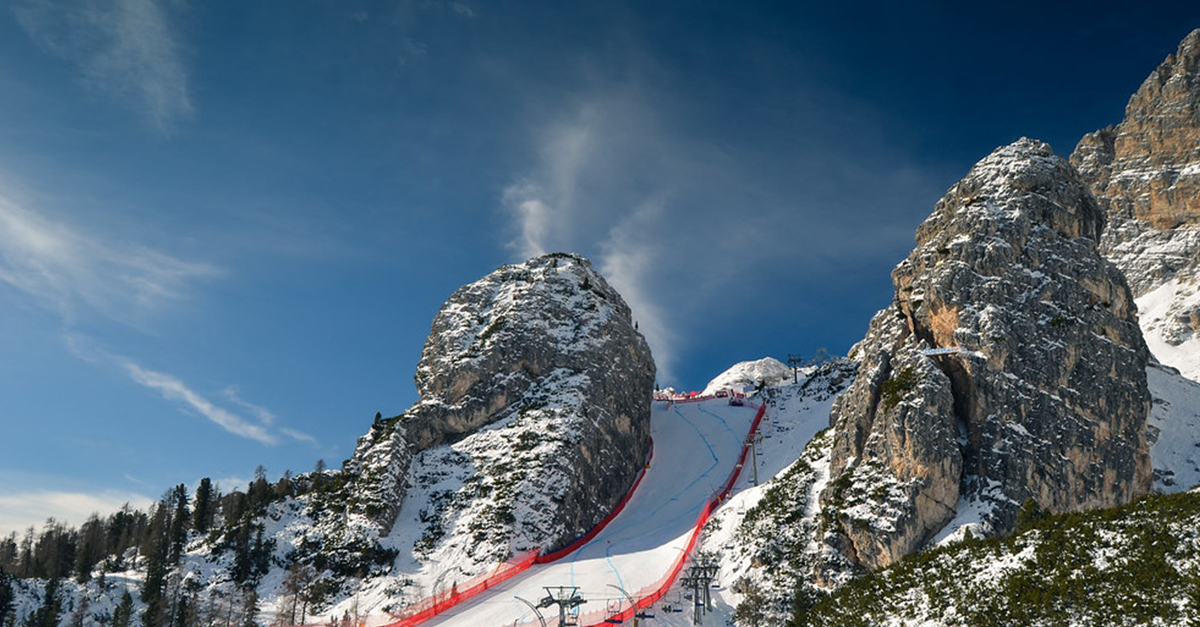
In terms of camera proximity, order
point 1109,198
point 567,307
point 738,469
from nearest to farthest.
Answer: point 738,469
point 567,307
point 1109,198

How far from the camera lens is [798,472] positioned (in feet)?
261

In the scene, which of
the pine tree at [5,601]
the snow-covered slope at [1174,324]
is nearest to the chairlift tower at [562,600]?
the pine tree at [5,601]

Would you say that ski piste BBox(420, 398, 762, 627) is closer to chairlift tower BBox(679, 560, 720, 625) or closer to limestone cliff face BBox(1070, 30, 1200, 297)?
chairlift tower BBox(679, 560, 720, 625)

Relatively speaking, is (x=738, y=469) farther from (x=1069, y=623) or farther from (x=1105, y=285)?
(x=1069, y=623)

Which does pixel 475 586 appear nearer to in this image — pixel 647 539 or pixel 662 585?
pixel 662 585

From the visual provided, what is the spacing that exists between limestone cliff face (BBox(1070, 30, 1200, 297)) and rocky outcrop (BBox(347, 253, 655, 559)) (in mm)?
117868

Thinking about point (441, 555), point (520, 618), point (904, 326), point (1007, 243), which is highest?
point (1007, 243)

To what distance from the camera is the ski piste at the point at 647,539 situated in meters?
65.8

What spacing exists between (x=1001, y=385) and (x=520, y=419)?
56.3m

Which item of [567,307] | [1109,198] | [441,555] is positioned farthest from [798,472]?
[1109,198]

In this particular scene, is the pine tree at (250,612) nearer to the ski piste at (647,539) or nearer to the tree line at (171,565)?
the tree line at (171,565)

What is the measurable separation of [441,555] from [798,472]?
1512 inches

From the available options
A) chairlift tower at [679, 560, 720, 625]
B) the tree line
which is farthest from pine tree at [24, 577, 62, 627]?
chairlift tower at [679, 560, 720, 625]

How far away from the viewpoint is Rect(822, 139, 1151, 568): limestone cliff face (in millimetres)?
63906
